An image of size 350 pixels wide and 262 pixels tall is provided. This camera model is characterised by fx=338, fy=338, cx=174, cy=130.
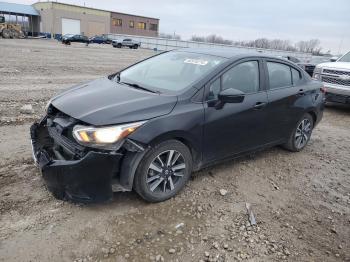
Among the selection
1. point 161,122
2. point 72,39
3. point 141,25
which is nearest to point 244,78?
point 161,122

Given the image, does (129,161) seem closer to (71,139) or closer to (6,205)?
(71,139)

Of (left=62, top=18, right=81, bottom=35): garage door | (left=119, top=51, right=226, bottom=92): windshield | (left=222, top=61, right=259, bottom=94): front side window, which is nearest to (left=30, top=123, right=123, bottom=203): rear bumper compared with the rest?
(left=119, top=51, right=226, bottom=92): windshield

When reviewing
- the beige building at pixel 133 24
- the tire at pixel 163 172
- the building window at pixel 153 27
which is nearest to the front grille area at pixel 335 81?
the tire at pixel 163 172

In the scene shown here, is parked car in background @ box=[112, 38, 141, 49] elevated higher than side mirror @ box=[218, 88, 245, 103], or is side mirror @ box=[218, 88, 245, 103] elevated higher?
side mirror @ box=[218, 88, 245, 103]

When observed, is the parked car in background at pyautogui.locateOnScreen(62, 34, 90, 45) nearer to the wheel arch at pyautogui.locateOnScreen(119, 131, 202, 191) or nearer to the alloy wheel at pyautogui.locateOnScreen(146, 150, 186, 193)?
the alloy wheel at pyautogui.locateOnScreen(146, 150, 186, 193)

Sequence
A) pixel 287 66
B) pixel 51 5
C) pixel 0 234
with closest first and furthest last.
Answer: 1. pixel 0 234
2. pixel 287 66
3. pixel 51 5

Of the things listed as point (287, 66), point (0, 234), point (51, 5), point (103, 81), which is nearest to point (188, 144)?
point (103, 81)

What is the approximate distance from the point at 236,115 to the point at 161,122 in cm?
121

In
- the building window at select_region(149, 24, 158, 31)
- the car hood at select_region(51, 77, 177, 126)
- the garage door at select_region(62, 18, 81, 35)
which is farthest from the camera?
the building window at select_region(149, 24, 158, 31)

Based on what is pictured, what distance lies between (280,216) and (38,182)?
2.83m

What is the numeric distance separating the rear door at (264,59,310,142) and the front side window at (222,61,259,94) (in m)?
0.25

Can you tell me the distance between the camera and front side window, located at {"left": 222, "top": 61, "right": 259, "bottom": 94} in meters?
4.24

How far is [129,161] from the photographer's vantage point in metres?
3.36

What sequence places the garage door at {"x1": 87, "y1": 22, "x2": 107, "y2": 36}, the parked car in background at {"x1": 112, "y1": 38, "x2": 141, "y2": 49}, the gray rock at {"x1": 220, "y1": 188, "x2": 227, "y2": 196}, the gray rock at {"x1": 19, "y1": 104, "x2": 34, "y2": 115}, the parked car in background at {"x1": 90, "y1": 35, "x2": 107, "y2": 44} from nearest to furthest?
the gray rock at {"x1": 220, "y1": 188, "x2": 227, "y2": 196}
the gray rock at {"x1": 19, "y1": 104, "x2": 34, "y2": 115}
the parked car in background at {"x1": 112, "y1": 38, "x2": 141, "y2": 49}
the parked car in background at {"x1": 90, "y1": 35, "x2": 107, "y2": 44}
the garage door at {"x1": 87, "y1": 22, "x2": 107, "y2": 36}
